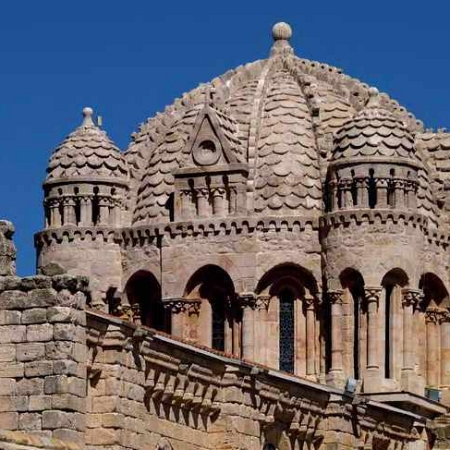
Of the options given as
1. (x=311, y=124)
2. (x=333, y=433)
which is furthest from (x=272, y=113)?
(x=333, y=433)

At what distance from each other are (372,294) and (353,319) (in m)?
1.11

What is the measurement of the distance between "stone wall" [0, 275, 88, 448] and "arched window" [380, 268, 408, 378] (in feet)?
104

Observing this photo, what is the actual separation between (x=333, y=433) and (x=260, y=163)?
17.6 m

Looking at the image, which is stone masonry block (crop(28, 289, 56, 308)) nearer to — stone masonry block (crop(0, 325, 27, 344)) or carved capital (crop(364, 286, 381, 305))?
stone masonry block (crop(0, 325, 27, 344))

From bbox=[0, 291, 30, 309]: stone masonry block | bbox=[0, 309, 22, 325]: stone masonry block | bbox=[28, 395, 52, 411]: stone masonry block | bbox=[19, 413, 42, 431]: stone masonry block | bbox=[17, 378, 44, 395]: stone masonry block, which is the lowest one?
bbox=[19, 413, 42, 431]: stone masonry block

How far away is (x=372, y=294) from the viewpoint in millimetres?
86125

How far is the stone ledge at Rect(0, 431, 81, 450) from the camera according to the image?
5028cm

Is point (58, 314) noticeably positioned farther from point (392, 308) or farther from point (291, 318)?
point (291, 318)

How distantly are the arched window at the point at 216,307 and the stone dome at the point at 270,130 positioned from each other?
188 cm

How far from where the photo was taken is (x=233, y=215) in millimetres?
87812

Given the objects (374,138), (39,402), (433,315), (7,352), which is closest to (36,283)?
(7,352)

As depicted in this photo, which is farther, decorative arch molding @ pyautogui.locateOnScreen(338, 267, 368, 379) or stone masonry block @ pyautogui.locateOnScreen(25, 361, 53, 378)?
decorative arch molding @ pyautogui.locateOnScreen(338, 267, 368, 379)

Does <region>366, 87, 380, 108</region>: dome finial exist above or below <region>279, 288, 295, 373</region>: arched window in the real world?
above

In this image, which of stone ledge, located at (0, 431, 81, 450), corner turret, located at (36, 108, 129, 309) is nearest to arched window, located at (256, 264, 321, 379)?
corner turret, located at (36, 108, 129, 309)
